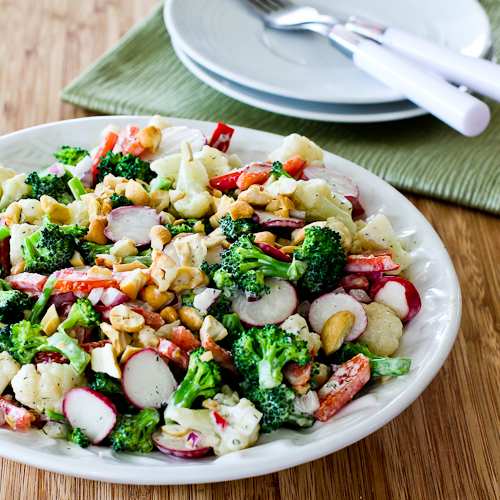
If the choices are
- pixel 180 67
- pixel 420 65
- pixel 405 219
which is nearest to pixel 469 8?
pixel 420 65

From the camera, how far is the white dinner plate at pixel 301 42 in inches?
141

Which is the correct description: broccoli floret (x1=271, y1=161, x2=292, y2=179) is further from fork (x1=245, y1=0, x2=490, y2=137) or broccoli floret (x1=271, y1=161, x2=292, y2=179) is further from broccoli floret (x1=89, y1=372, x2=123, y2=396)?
broccoli floret (x1=89, y1=372, x2=123, y2=396)

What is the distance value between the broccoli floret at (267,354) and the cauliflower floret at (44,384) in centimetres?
42

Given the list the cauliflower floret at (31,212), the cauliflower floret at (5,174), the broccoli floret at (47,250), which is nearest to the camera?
the broccoli floret at (47,250)

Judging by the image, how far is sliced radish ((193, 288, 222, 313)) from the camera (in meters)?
2.26

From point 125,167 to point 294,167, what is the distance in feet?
1.80

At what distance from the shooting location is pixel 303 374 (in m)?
2.11

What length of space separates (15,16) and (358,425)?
358 centimetres

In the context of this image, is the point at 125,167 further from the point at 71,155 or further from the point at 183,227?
the point at 183,227

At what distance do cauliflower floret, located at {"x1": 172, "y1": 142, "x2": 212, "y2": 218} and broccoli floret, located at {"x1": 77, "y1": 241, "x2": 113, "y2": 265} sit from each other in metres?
0.27

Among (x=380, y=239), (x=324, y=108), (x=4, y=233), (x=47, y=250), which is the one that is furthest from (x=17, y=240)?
(x=324, y=108)

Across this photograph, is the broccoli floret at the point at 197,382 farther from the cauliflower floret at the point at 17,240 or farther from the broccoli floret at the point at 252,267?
the cauliflower floret at the point at 17,240

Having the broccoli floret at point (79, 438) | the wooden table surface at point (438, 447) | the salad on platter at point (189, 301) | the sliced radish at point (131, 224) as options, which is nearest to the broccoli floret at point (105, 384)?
the salad on platter at point (189, 301)

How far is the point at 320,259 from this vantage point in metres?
2.28
